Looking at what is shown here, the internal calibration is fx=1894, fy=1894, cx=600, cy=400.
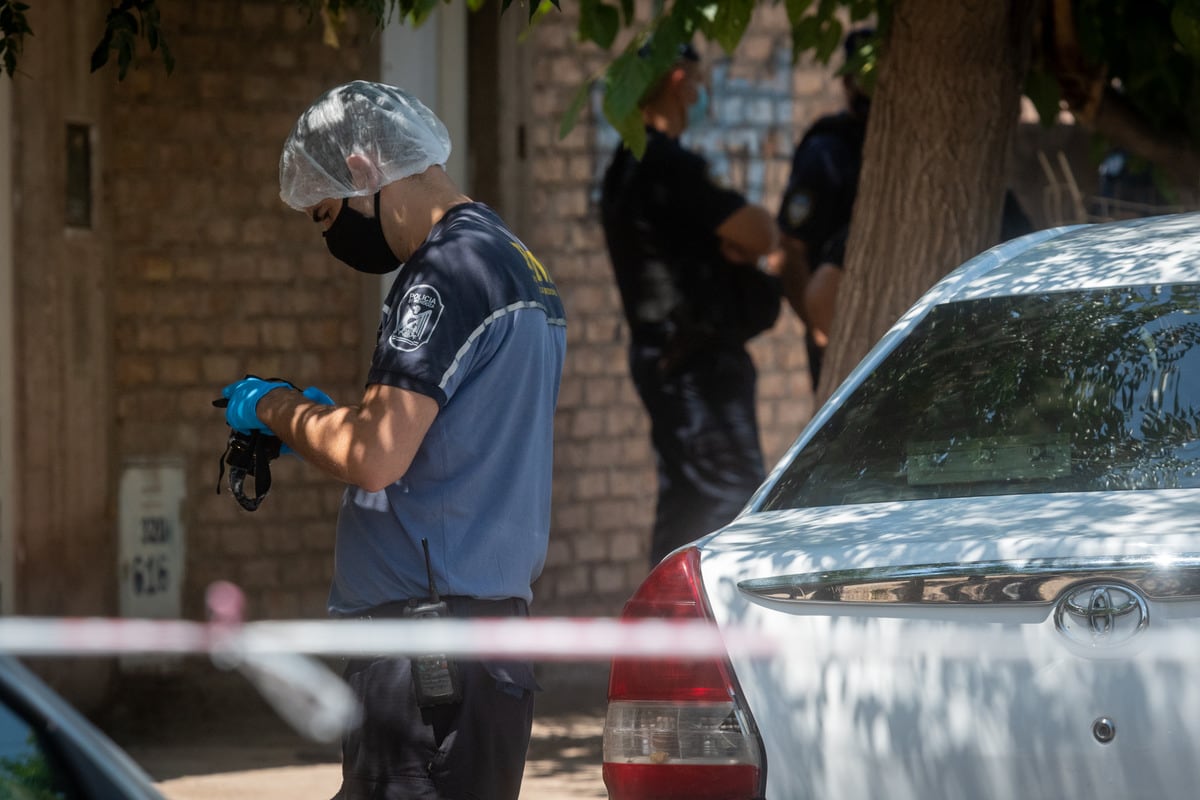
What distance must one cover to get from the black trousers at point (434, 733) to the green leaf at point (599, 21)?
2657mm

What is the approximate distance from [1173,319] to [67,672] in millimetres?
5006

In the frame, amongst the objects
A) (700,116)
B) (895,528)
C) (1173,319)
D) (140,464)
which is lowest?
(140,464)

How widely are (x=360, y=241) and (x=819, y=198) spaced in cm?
486

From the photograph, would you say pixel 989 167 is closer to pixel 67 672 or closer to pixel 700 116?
pixel 700 116

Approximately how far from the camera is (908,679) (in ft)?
9.18

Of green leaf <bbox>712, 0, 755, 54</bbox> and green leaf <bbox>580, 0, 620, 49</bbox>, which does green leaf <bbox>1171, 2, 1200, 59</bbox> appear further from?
green leaf <bbox>580, 0, 620, 49</bbox>

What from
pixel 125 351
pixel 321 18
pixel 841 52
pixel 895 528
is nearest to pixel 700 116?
pixel 841 52

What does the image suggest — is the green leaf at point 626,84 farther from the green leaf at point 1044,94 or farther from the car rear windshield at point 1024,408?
the green leaf at point 1044,94

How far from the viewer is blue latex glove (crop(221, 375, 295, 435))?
3.48m

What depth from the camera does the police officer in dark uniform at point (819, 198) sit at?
319 inches

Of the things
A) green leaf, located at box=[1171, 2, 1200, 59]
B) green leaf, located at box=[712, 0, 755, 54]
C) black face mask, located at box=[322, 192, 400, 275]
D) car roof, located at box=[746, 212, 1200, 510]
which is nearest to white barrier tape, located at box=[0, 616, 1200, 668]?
car roof, located at box=[746, 212, 1200, 510]

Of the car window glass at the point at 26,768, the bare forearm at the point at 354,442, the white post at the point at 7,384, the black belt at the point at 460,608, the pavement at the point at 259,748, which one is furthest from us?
the white post at the point at 7,384

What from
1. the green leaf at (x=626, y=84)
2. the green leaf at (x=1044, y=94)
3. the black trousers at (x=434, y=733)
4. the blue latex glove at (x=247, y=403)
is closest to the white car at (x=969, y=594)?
the black trousers at (x=434, y=733)

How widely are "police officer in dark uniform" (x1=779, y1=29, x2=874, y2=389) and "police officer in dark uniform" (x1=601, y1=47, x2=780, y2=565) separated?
0.23m
